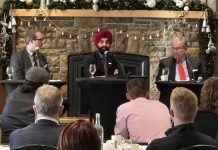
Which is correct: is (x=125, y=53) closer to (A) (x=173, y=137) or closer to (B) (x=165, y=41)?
(B) (x=165, y=41)

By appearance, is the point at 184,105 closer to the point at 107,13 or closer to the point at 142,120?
the point at 142,120

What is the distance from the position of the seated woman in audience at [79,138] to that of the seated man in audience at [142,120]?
75.3 inches

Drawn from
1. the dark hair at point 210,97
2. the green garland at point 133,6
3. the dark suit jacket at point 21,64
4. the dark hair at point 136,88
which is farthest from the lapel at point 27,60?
the dark hair at point 210,97

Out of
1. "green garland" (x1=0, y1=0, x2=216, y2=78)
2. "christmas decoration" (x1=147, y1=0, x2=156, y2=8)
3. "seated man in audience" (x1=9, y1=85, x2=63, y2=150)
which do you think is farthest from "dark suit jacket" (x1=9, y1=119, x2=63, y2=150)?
"christmas decoration" (x1=147, y1=0, x2=156, y2=8)

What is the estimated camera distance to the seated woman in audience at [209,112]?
4.03 meters

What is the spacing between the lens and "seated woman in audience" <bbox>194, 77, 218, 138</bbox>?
4031mm

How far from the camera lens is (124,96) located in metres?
5.18

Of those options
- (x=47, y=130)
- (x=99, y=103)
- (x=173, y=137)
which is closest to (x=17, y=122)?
(x=99, y=103)

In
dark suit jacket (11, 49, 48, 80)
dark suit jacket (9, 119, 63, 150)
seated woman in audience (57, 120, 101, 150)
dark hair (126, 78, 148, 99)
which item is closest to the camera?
seated woman in audience (57, 120, 101, 150)

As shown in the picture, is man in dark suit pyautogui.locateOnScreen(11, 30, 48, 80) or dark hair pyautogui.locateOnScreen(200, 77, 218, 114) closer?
dark hair pyautogui.locateOnScreen(200, 77, 218, 114)

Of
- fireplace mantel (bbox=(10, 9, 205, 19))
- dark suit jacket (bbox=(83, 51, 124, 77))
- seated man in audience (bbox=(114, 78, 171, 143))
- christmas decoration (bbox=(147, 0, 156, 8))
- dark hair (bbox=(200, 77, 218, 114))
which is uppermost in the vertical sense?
christmas decoration (bbox=(147, 0, 156, 8))

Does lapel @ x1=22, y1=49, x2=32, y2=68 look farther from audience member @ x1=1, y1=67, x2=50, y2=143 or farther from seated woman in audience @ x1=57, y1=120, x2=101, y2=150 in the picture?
seated woman in audience @ x1=57, y1=120, x2=101, y2=150

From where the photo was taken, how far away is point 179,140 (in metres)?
3.05

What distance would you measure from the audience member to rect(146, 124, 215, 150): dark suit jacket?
1.68 meters
